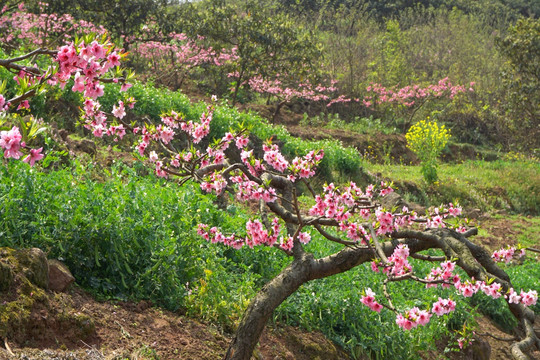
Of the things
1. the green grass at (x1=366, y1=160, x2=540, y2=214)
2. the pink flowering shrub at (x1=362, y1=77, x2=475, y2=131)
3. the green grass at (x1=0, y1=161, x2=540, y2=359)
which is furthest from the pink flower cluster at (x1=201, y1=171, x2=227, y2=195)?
the pink flowering shrub at (x1=362, y1=77, x2=475, y2=131)

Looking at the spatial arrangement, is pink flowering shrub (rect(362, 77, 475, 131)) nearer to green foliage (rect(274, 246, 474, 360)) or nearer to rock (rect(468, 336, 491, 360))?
rock (rect(468, 336, 491, 360))

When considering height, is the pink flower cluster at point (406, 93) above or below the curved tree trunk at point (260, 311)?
below

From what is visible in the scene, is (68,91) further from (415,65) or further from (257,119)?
(415,65)

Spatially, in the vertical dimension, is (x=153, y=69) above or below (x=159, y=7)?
below

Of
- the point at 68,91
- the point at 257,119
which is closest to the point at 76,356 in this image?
the point at 68,91

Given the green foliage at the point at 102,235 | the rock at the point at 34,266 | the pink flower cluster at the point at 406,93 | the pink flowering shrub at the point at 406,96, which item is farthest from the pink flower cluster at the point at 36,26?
the rock at the point at 34,266

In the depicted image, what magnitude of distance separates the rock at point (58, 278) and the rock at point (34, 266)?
5.0 inches

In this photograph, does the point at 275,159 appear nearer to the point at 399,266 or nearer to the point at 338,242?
the point at 338,242

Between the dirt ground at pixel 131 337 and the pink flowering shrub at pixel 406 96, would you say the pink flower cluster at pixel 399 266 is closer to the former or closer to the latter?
the dirt ground at pixel 131 337

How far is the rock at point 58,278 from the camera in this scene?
3912 millimetres

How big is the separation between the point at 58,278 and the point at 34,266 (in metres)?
0.25

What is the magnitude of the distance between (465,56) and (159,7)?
1767 centimetres

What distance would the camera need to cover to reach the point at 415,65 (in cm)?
2991

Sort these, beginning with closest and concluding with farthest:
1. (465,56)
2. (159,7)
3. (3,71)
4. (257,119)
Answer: (3,71)
(257,119)
(159,7)
(465,56)
